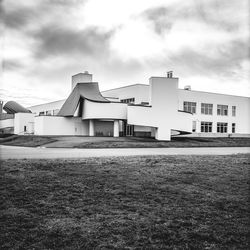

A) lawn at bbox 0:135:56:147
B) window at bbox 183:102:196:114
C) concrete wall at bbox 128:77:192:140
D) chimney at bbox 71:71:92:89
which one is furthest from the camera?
window at bbox 183:102:196:114

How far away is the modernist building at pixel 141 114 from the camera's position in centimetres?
3603

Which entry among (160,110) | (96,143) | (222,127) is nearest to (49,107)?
(222,127)

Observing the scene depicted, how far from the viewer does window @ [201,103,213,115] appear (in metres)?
53.2

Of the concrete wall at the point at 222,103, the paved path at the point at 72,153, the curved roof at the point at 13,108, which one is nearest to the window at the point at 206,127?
the concrete wall at the point at 222,103

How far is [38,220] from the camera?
14.8ft

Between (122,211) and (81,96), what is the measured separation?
A: 36.9m

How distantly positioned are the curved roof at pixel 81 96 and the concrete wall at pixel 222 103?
619 inches

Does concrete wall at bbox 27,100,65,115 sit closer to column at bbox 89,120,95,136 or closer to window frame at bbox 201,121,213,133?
column at bbox 89,120,95,136

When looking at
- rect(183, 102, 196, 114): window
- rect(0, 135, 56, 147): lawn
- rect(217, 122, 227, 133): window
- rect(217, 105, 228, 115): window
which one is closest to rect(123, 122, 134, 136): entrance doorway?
rect(183, 102, 196, 114): window

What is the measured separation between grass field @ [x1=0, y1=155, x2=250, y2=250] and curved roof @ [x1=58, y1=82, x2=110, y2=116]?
3209 centimetres

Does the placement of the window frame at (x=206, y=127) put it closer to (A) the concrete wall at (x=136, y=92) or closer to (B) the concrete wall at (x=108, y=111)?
(A) the concrete wall at (x=136, y=92)

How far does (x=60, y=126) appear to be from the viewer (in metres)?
41.7

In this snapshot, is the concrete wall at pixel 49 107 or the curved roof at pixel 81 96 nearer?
the curved roof at pixel 81 96

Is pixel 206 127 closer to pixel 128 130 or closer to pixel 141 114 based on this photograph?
pixel 128 130
